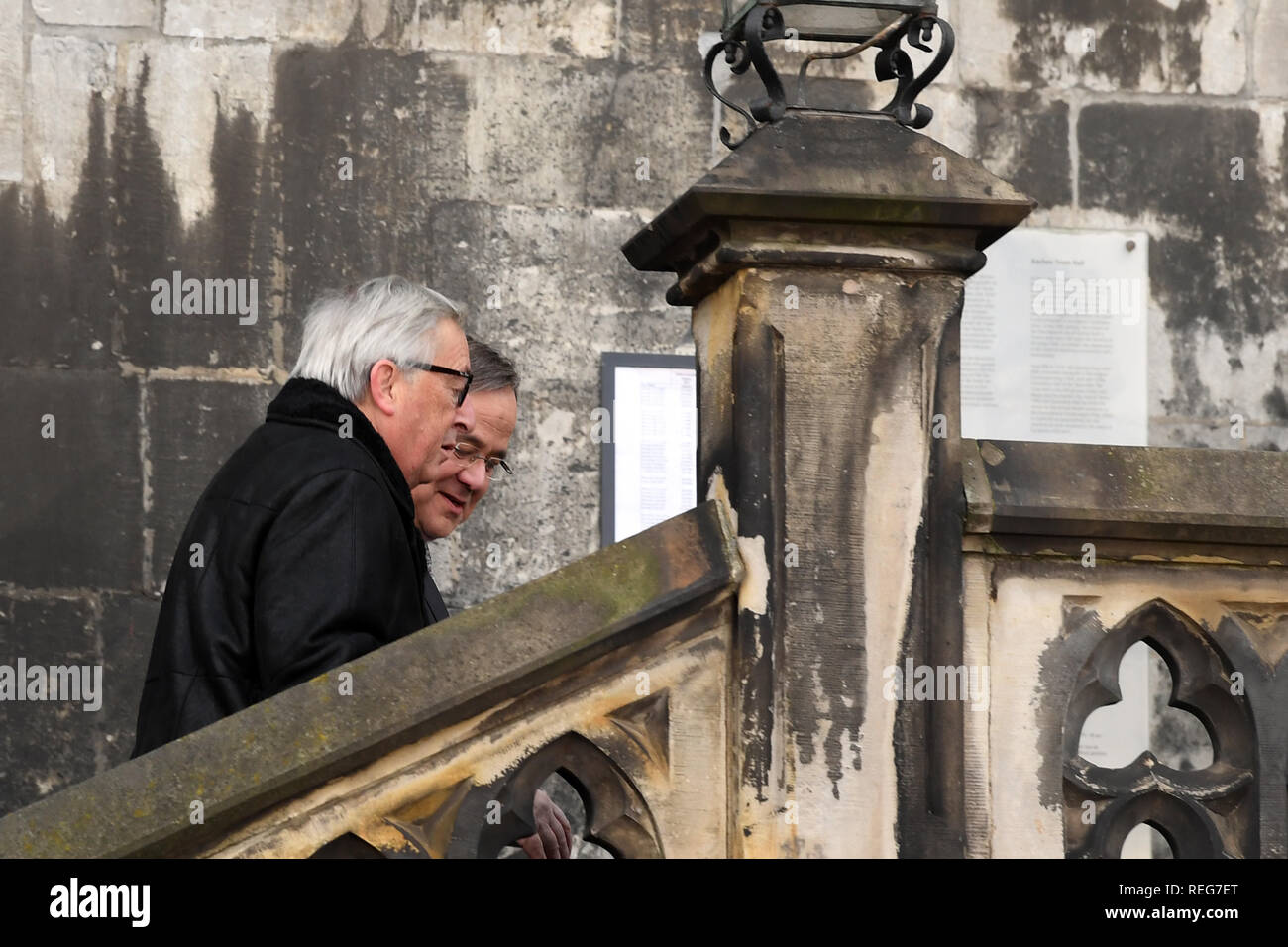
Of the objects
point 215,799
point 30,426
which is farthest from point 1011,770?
point 30,426

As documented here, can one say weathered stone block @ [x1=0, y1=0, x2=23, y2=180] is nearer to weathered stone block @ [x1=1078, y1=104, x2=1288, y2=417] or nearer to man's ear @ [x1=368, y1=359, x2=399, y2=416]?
man's ear @ [x1=368, y1=359, x2=399, y2=416]

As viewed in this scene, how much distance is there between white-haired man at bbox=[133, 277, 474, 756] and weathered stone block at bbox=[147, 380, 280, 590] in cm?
203

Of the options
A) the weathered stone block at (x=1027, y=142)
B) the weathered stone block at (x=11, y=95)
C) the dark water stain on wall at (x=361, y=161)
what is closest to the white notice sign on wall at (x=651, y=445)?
the dark water stain on wall at (x=361, y=161)

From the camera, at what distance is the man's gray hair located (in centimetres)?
351

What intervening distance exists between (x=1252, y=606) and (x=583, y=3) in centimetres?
312

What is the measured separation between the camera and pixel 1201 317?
5449mm

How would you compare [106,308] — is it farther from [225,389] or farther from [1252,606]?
[1252,606]

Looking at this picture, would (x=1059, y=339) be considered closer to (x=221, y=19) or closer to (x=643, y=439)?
(x=643, y=439)

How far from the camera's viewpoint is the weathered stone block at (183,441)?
192 inches

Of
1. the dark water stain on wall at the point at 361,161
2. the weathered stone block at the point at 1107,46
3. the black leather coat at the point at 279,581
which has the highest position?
the weathered stone block at the point at 1107,46

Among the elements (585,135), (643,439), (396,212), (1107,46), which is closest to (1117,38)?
(1107,46)

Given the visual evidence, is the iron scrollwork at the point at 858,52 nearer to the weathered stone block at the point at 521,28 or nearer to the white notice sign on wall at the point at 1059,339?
the weathered stone block at the point at 521,28

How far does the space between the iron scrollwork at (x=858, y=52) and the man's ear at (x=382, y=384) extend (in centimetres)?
64

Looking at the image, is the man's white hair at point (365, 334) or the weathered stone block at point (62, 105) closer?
the man's white hair at point (365, 334)
